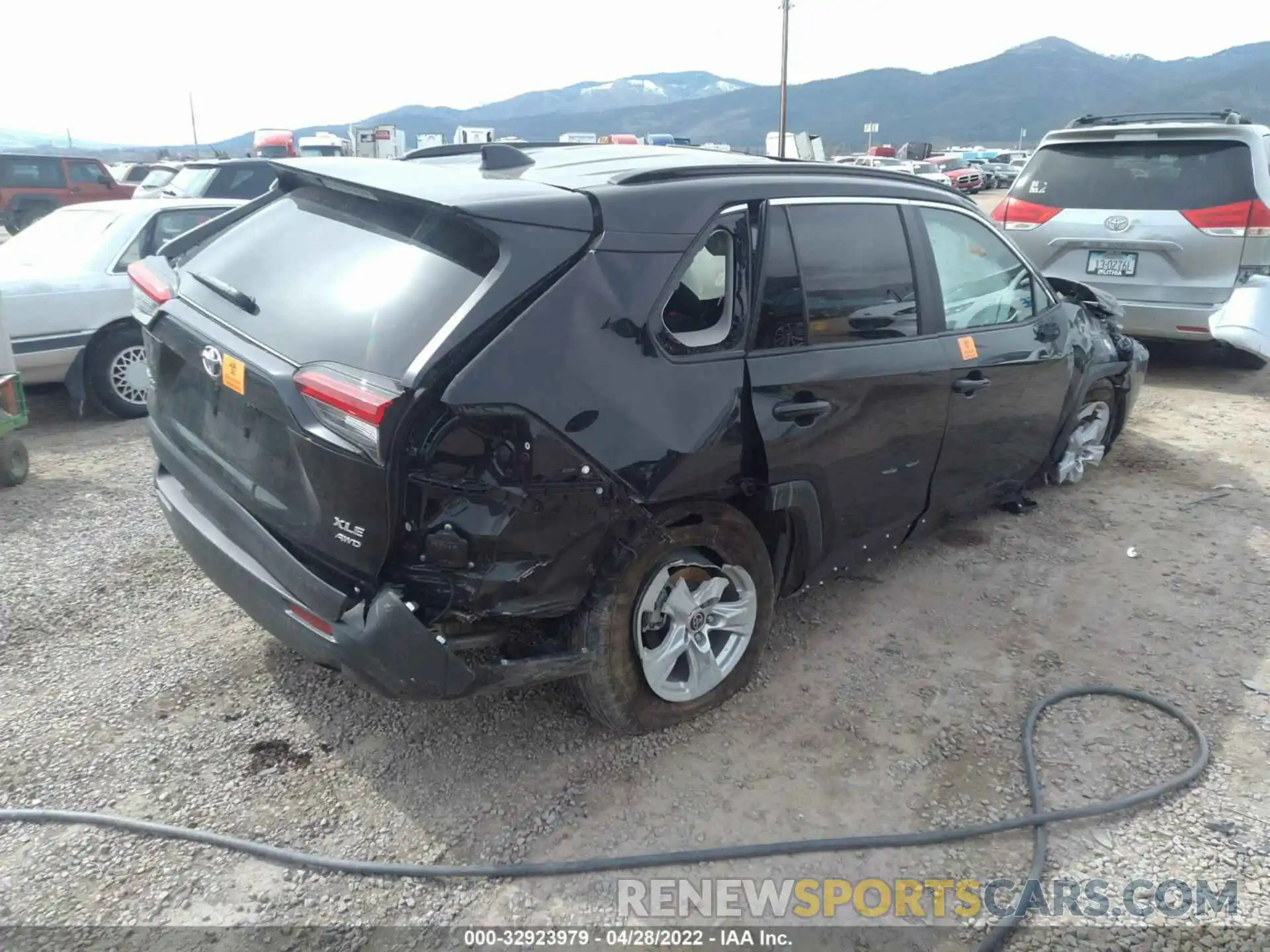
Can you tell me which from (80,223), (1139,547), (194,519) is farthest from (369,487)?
(80,223)

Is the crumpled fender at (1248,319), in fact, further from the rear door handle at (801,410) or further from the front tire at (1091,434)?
the rear door handle at (801,410)

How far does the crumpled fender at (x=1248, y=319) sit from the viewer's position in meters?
6.32

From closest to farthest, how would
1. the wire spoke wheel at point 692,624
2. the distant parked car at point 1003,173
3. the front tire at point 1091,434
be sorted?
the wire spoke wheel at point 692,624, the front tire at point 1091,434, the distant parked car at point 1003,173

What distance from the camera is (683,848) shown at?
8.60ft

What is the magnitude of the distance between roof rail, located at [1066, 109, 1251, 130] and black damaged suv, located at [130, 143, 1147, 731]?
516 cm

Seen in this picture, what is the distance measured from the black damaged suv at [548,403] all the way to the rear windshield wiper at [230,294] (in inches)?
0.6

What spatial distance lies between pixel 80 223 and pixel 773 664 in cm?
648

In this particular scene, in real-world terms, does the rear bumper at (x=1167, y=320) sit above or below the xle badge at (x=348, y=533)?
below

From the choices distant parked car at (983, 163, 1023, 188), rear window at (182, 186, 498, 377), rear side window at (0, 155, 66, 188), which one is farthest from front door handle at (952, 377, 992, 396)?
distant parked car at (983, 163, 1023, 188)

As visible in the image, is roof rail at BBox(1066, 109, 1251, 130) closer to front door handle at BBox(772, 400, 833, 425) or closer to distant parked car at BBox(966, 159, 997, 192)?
front door handle at BBox(772, 400, 833, 425)

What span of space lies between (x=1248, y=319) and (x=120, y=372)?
26.4 ft

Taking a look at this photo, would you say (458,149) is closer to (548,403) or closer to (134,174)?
(548,403)

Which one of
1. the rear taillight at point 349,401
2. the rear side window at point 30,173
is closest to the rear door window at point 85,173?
the rear side window at point 30,173

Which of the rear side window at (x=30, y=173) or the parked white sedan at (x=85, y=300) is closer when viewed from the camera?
the parked white sedan at (x=85, y=300)
